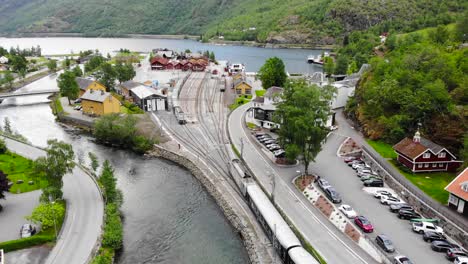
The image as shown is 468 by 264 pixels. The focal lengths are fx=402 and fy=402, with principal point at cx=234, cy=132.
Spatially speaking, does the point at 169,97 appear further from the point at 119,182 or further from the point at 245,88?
the point at 119,182

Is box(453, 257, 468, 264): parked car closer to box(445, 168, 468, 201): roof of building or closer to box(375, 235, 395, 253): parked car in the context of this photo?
box(375, 235, 395, 253): parked car

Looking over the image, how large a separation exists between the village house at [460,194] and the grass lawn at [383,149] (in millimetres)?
12564

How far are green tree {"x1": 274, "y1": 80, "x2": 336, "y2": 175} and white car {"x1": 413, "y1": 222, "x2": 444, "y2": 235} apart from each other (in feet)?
41.5

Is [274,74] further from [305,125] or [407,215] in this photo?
[407,215]

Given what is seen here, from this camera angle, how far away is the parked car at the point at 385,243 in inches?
1161

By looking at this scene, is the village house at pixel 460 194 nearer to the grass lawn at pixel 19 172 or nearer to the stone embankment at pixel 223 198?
the stone embankment at pixel 223 198

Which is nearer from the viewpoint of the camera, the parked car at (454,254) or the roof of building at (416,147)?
the parked car at (454,254)

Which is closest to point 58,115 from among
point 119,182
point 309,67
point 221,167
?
point 119,182

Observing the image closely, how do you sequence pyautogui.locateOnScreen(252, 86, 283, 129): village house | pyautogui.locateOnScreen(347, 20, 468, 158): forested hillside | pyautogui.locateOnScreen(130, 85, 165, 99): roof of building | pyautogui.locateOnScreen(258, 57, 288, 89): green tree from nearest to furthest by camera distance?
pyautogui.locateOnScreen(347, 20, 468, 158): forested hillside < pyautogui.locateOnScreen(252, 86, 283, 129): village house < pyautogui.locateOnScreen(130, 85, 165, 99): roof of building < pyautogui.locateOnScreen(258, 57, 288, 89): green tree

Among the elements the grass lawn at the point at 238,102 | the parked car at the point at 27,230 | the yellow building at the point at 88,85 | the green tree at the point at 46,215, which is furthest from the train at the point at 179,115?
the parked car at the point at 27,230

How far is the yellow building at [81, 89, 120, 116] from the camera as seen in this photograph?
6919 centimetres

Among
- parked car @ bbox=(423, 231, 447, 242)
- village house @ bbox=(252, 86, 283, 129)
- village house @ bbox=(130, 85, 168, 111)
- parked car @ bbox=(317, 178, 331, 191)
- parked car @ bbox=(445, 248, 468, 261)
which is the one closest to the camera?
parked car @ bbox=(445, 248, 468, 261)

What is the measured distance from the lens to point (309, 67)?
146125 mm

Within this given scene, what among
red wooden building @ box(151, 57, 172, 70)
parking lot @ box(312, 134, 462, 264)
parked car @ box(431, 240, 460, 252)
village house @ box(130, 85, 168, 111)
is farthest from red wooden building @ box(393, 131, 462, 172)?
red wooden building @ box(151, 57, 172, 70)
